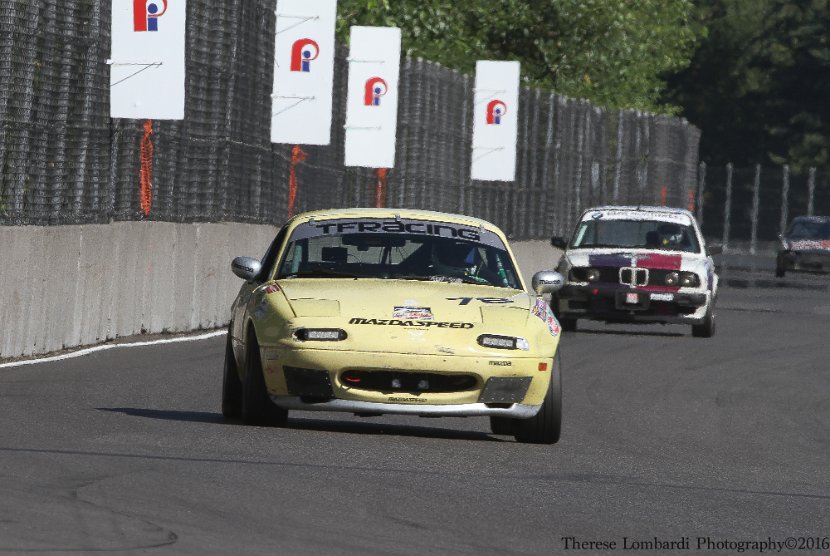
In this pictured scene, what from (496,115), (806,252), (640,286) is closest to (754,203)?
(806,252)

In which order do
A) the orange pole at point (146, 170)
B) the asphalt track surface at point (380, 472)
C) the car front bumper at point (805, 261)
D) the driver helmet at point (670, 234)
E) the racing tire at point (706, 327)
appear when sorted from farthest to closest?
the car front bumper at point (805, 261)
the driver helmet at point (670, 234)
the racing tire at point (706, 327)
the orange pole at point (146, 170)
the asphalt track surface at point (380, 472)

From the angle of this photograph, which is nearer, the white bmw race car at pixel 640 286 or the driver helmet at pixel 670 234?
the white bmw race car at pixel 640 286

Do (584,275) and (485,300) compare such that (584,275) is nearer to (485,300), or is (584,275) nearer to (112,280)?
(112,280)

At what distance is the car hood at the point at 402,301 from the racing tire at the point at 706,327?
43.5 ft

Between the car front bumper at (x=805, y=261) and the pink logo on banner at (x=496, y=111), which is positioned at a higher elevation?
the pink logo on banner at (x=496, y=111)

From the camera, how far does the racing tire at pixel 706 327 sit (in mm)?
26594

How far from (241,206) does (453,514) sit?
1650cm

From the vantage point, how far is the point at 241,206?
2592 centimetres

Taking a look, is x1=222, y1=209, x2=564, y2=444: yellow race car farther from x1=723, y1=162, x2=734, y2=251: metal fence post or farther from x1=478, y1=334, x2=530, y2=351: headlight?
x1=723, y1=162, x2=734, y2=251: metal fence post

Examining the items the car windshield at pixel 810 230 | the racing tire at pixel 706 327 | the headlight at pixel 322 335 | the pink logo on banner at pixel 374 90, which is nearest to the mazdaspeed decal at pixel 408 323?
the headlight at pixel 322 335

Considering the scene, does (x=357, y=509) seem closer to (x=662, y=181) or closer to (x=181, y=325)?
(x=181, y=325)

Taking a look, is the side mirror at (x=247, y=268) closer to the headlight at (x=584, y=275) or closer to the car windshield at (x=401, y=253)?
the car windshield at (x=401, y=253)

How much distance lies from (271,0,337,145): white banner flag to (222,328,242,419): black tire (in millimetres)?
12731

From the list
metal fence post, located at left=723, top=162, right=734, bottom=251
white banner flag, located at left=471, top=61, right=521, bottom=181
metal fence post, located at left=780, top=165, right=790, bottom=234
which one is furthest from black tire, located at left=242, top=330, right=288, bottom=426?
metal fence post, located at left=723, top=162, right=734, bottom=251
